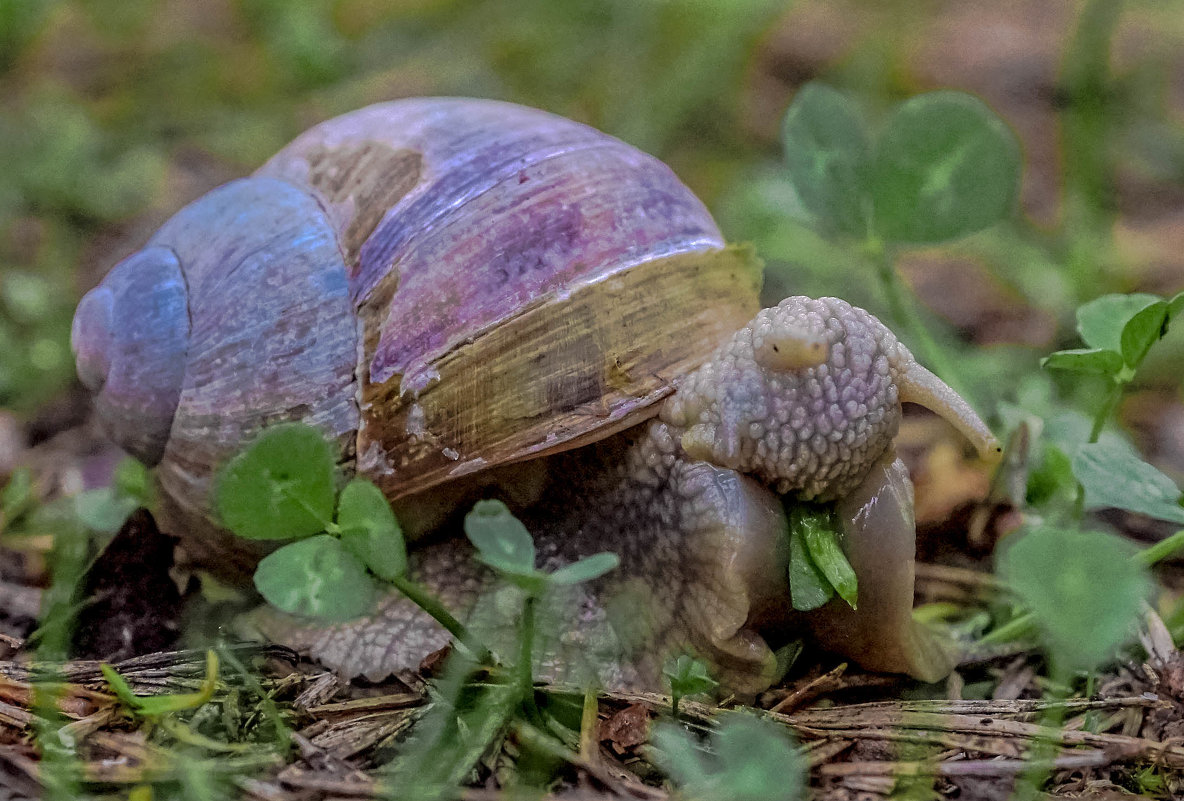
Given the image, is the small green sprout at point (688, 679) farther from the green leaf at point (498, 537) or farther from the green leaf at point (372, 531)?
the green leaf at point (372, 531)

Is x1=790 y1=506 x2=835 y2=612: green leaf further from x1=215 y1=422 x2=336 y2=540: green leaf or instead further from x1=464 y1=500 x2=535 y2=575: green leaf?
x1=215 y1=422 x2=336 y2=540: green leaf

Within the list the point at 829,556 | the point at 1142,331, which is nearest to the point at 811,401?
the point at 829,556

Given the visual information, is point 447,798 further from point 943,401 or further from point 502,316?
point 943,401

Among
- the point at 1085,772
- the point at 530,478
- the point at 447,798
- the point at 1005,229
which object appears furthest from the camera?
the point at 1005,229

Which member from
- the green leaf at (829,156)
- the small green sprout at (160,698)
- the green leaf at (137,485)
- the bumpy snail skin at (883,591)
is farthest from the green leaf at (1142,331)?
the green leaf at (137,485)

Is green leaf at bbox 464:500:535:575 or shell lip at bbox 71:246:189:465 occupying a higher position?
shell lip at bbox 71:246:189:465

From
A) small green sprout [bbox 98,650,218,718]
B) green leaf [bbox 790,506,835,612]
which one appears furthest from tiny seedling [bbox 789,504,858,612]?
small green sprout [bbox 98,650,218,718]

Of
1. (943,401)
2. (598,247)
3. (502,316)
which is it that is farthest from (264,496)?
(943,401)
